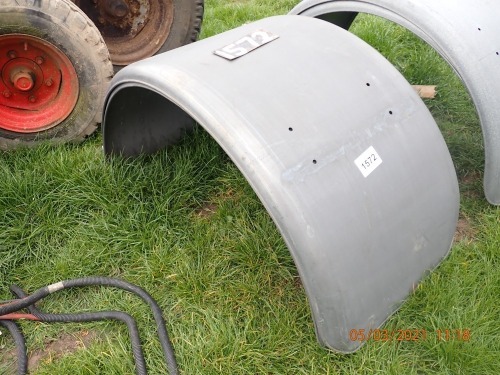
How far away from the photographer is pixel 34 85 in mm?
3107

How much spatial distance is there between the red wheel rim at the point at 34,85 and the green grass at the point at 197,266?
0.18 metres

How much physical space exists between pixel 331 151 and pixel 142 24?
249 centimetres

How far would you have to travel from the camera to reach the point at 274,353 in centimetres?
218

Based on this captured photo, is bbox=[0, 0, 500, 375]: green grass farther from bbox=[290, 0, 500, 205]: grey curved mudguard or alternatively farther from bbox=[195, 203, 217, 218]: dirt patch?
bbox=[290, 0, 500, 205]: grey curved mudguard

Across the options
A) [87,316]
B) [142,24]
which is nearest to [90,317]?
[87,316]

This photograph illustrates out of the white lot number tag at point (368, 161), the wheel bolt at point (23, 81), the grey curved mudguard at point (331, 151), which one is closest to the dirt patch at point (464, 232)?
the grey curved mudguard at point (331, 151)

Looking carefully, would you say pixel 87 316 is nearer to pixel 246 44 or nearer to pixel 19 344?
pixel 19 344

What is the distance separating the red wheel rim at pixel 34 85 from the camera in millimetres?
3033

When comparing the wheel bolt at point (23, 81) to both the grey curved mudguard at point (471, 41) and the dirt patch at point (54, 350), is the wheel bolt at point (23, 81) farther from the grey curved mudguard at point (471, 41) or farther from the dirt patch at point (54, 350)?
the grey curved mudguard at point (471, 41)

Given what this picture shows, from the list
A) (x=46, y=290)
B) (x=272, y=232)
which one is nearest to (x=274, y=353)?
(x=272, y=232)

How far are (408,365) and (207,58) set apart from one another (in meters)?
1.47

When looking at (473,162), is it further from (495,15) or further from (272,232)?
(272,232)
